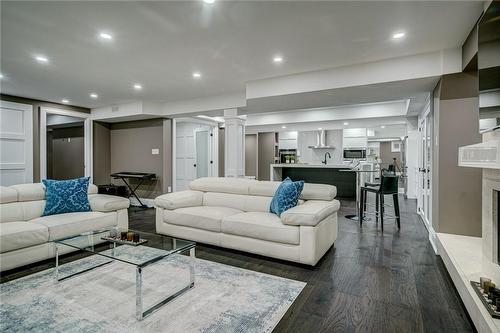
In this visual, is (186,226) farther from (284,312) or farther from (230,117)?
(230,117)

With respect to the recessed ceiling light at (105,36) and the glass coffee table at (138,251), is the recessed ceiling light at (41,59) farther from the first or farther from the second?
the glass coffee table at (138,251)

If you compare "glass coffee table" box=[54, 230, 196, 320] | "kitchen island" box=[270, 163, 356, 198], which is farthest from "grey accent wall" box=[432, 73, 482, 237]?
"kitchen island" box=[270, 163, 356, 198]

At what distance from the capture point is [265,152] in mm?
9812

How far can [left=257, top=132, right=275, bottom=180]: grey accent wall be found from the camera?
969 centimetres

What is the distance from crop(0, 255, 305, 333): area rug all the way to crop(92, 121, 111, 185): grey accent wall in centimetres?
467

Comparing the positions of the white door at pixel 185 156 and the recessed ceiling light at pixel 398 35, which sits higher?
the recessed ceiling light at pixel 398 35

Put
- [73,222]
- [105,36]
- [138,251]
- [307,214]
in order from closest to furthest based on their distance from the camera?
[138,251] < [307,214] < [105,36] < [73,222]

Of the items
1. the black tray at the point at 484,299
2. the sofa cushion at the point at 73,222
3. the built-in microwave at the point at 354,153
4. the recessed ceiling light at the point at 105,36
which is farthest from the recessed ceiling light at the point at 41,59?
the built-in microwave at the point at 354,153

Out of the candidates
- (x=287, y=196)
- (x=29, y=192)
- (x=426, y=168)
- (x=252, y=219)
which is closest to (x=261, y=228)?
(x=252, y=219)

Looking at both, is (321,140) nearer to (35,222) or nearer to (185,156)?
(185,156)

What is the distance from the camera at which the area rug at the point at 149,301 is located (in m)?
1.73

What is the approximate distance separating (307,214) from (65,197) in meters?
3.02

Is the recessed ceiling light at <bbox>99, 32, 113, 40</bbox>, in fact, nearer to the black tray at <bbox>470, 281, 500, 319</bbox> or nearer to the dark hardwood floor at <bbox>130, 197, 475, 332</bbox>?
the dark hardwood floor at <bbox>130, 197, 475, 332</bbox>

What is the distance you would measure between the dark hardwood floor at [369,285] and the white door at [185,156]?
15.2 feet
